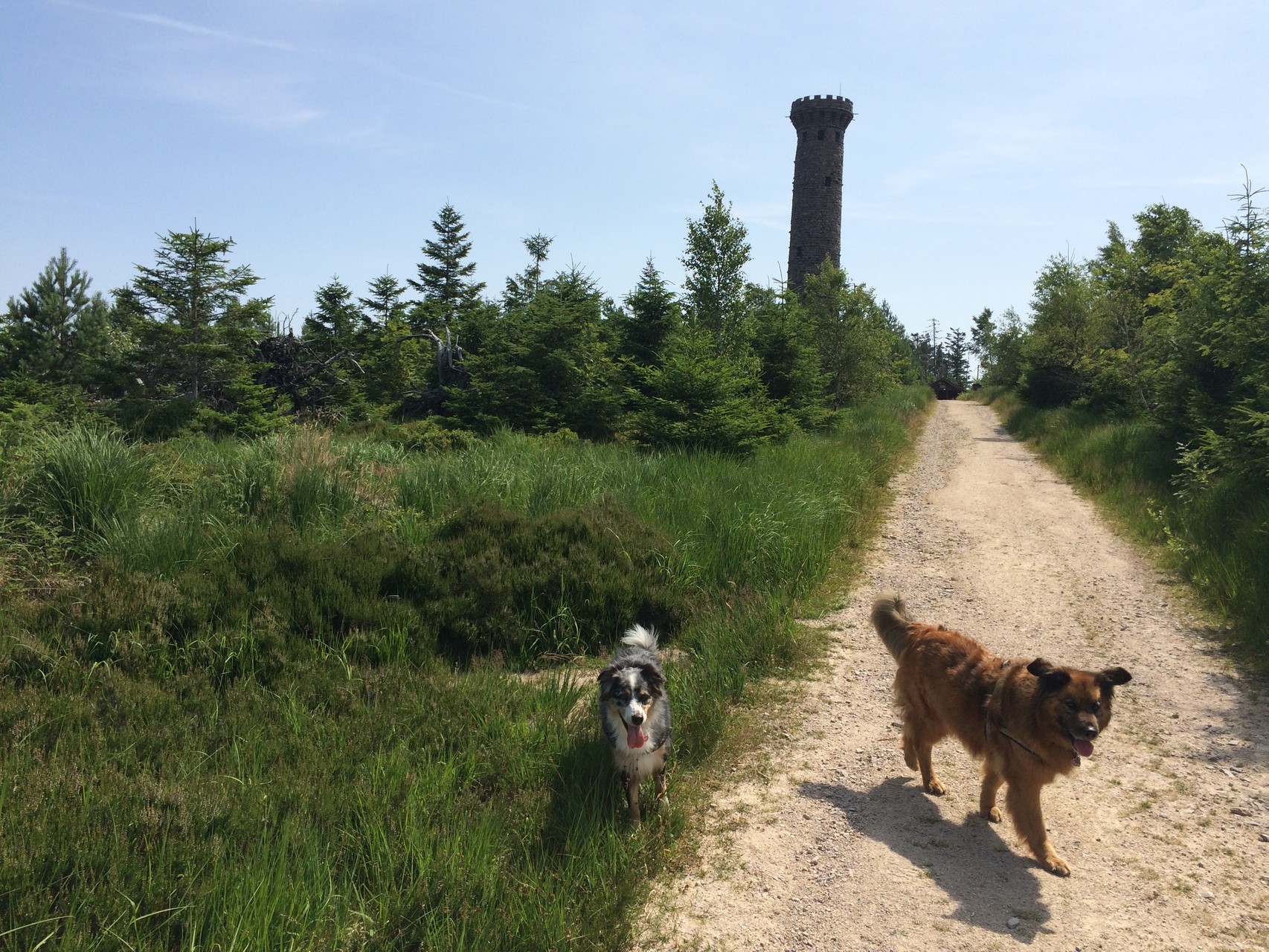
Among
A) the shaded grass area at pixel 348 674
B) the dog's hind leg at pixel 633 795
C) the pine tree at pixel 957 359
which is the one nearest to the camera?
the shaded grass area at pixel 348 674

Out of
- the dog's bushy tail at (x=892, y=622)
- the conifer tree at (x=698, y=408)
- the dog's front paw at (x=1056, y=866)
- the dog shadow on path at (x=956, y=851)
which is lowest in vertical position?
the dog shadow on path at (x=956, y=851)

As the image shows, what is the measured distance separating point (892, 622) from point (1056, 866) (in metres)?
1.71

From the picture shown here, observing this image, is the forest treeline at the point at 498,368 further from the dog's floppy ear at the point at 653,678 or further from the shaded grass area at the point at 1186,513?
the dog's floppy ear at the point at 653,678

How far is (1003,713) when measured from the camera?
13.9 ft

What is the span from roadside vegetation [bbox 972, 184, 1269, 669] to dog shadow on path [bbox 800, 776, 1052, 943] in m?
4.13

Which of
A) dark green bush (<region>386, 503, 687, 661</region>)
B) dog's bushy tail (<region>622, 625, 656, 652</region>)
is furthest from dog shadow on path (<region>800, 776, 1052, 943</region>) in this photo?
dark green bush (<region>386, 503, 687, 661</region>)

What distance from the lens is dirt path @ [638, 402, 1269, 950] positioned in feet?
11.9

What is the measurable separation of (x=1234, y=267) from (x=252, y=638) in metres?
14.1

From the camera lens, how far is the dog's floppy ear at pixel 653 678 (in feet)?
15.1

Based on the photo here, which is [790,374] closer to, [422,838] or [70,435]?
[70,435]

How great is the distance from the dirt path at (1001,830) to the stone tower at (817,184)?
3940 centimetres

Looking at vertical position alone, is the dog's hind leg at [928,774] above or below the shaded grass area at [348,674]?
below

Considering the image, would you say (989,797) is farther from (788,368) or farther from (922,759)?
(788,368)

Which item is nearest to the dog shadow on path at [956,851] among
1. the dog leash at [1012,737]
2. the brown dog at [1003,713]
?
the brown dog at [1003,713]
